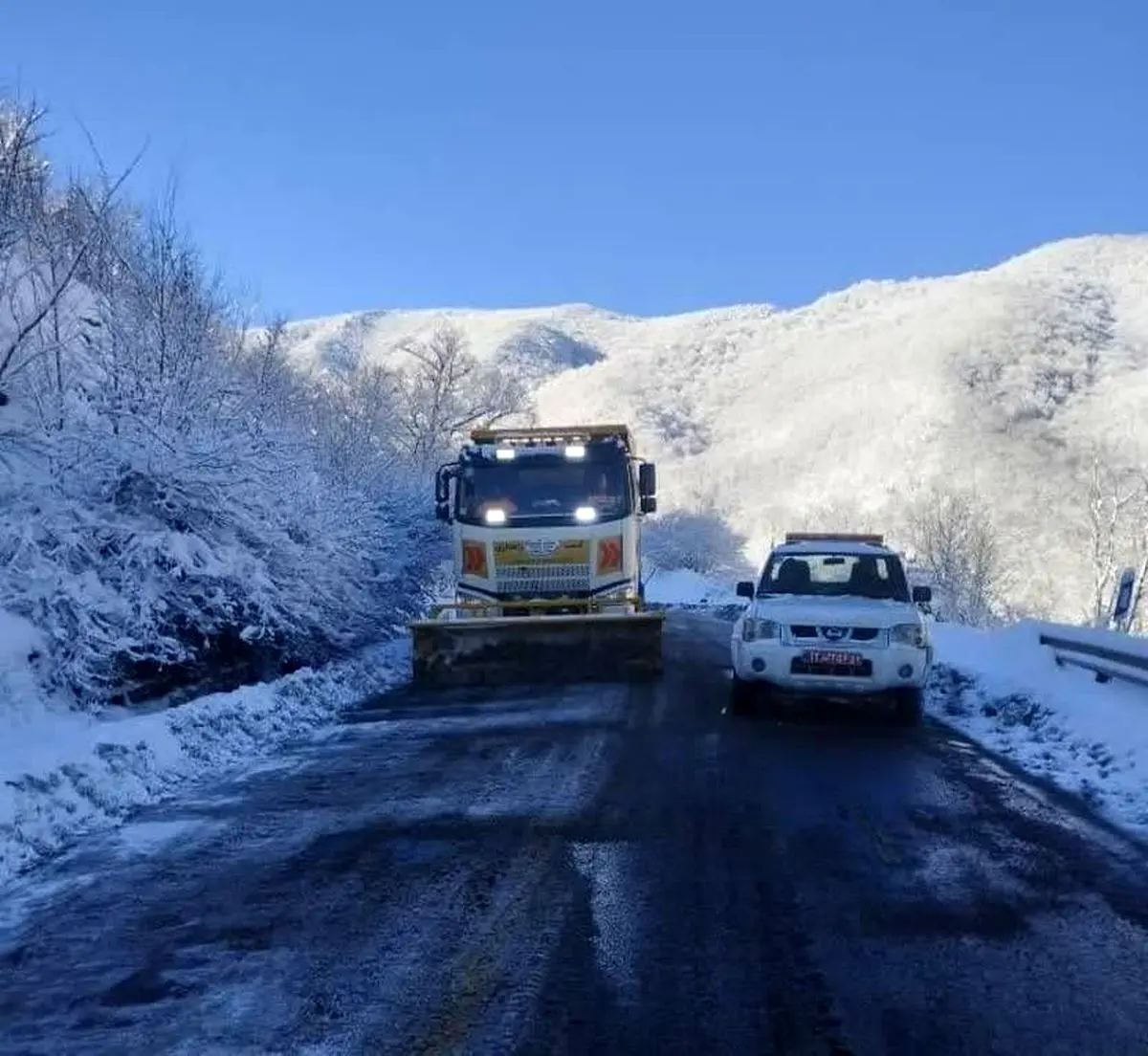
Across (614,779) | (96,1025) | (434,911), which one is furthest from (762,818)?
(96,1025)

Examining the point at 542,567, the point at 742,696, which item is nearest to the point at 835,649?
the point at 742,696

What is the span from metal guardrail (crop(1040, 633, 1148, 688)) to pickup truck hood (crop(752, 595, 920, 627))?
198 cm

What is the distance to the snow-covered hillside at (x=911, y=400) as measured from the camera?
279 ft

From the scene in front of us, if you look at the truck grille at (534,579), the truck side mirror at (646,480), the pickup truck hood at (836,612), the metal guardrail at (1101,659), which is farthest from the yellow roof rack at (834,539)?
the truck grille at (534,579)

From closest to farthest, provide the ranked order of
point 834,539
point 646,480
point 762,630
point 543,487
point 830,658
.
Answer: point 830,658
point 762,630
point 834,539
point 543,487
point 646,480

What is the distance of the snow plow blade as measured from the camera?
51.3ft

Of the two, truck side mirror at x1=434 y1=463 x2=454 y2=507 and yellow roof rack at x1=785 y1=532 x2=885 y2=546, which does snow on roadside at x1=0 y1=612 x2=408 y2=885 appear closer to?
truck side mirror at x1=434 y1=463 x2=454 y2=507

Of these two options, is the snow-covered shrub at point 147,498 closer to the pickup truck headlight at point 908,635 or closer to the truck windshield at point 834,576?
the truck windshield at point 834,576

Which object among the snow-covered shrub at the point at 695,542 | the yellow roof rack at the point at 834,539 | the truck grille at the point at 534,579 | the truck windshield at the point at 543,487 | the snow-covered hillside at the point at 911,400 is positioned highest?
the snow-covered hillside at the point at 911,400

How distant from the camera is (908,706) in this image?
39.8 ft

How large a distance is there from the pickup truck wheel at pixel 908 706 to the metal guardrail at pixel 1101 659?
2.01m

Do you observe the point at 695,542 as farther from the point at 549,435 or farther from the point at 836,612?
the point at 836,612

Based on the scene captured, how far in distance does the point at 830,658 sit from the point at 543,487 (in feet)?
19.2

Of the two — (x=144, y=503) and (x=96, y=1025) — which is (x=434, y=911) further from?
(x=144, y=503)
